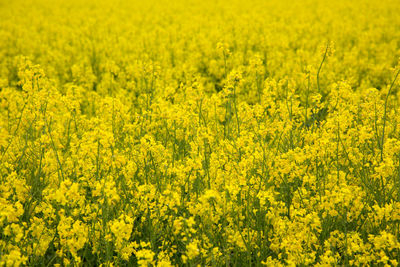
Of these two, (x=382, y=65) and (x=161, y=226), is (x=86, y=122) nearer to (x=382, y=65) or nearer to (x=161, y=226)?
(x=161, y=226)

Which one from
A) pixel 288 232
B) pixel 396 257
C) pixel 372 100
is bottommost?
pixel 396 257

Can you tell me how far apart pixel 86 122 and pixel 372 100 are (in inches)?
123

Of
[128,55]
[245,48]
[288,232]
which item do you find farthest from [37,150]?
[245,48]

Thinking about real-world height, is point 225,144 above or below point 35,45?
below

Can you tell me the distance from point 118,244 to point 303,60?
6.35 metres

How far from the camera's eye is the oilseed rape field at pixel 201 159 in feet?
8.80

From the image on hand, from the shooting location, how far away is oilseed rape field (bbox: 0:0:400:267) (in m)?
2.68

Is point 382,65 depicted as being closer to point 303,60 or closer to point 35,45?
point 303,60

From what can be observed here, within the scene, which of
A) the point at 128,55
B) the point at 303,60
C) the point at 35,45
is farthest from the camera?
the point at 35,45

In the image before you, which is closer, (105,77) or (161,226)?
(161,226)

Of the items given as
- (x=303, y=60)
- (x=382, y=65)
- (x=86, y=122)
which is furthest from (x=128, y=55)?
(x=382, y=65)

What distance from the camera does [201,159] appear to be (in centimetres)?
320

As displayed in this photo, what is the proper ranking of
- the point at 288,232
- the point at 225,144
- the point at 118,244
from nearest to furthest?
1. the point at 118,244
2. the point at 288,232
3. the point at 225,144

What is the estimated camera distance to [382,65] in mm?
7500
